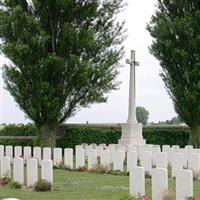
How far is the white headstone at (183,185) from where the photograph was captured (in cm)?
910

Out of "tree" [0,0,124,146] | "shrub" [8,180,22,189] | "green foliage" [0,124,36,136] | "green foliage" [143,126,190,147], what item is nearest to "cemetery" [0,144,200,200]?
"shrub" [8,180,22,189]

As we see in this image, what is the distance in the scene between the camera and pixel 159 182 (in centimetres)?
962

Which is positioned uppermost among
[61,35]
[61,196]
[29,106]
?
[61,35]

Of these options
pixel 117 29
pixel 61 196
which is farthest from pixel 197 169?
pixel 117 29

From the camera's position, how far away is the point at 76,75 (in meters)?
22.2

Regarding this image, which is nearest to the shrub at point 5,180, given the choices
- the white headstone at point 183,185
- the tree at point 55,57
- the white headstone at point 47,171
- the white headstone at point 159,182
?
the white headstone at point 47,171

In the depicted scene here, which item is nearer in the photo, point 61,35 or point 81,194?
point 81,194

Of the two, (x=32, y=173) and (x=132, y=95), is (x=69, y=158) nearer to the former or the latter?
(x=32, y=173)

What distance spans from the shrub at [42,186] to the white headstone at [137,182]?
235cm

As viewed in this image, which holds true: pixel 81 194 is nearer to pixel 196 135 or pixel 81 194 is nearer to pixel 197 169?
pixel 197 169

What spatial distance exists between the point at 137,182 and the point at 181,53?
1550 centimetres

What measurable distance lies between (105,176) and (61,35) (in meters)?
9.24

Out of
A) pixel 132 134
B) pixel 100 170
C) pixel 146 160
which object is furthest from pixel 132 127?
pixel 146 160

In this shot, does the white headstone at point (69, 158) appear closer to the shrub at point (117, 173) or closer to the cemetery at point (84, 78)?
the cemetery at point (84, 78)
